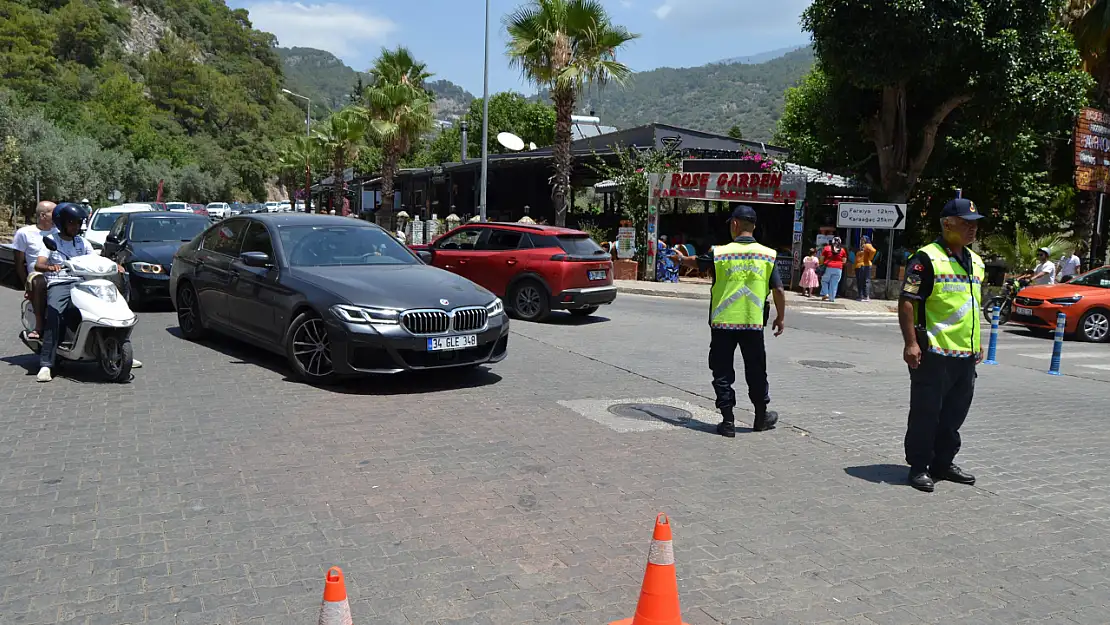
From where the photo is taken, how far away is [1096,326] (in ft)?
50.5

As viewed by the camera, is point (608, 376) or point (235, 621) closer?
point (235, 621)

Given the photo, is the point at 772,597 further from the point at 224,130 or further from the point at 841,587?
the point at 224,130

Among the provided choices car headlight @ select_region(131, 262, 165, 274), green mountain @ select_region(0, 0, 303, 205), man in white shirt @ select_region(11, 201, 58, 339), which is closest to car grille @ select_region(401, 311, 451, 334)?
man in white shirt @ select_region(11, 201, 58, 339)

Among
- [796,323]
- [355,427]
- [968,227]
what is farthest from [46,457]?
[796,323]

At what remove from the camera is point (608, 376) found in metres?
9.16

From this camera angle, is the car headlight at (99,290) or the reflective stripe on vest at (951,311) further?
the car headlight at (99,290)

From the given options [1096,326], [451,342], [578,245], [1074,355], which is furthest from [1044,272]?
[451,342]

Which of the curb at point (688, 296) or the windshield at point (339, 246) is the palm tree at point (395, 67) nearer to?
the curb at point (688, 296)

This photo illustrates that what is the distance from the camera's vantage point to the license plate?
761cm

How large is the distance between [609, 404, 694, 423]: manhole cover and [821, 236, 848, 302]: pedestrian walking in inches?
583

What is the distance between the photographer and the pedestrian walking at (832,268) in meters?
21.3

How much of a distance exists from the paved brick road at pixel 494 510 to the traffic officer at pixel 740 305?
1.37 ft

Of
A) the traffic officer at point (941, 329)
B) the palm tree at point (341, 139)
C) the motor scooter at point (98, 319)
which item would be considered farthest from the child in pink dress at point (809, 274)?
the palm tree at point (341, 139)

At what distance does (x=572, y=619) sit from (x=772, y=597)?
36.7 inches
